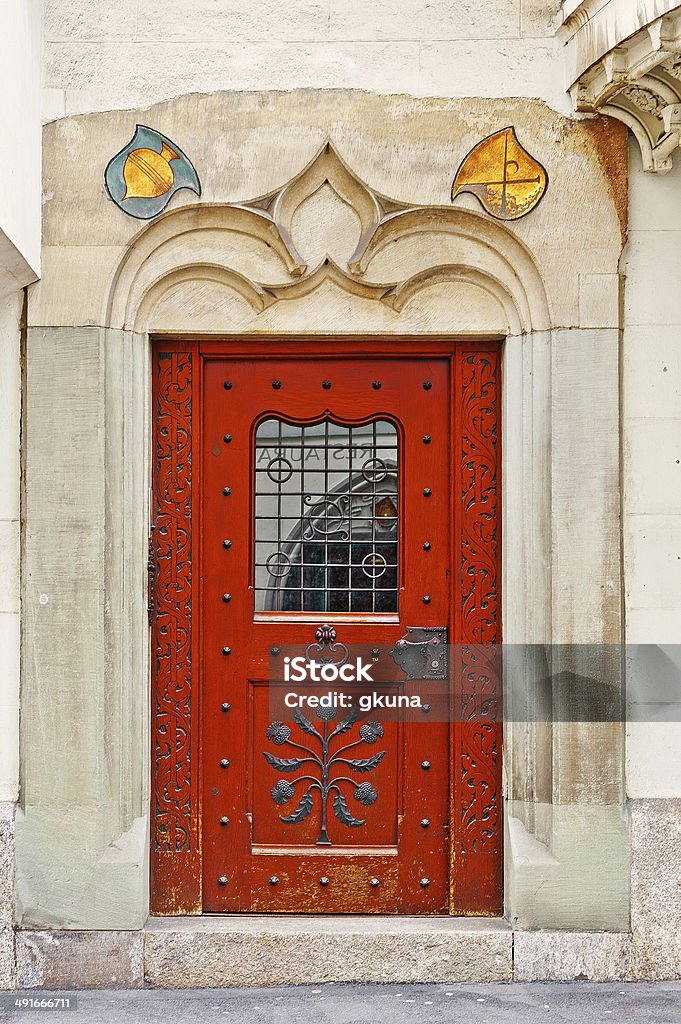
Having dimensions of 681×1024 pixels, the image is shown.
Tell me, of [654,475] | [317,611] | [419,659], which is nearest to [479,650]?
[419,659]

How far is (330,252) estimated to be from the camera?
4.35 meters

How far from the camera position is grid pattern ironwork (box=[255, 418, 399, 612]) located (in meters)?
4.52

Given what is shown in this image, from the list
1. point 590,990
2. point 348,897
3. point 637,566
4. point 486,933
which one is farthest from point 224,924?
point 637,566

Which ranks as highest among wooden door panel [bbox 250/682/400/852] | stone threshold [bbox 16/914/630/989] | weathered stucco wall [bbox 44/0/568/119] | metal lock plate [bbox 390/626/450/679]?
weathered stucco wall [bbox 44/0/568/119]

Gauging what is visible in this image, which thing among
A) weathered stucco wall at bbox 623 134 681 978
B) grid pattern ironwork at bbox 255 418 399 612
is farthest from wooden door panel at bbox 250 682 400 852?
weathered stucco wall at bbox 623 134 681 978

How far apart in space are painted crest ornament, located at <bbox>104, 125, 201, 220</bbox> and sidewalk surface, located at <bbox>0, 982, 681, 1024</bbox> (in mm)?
3054

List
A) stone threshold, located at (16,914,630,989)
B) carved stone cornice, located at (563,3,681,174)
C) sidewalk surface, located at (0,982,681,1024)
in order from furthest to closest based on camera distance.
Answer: stone threshold, located at (16,914,630,989) < sidewalk surface, located at (0,982,681,1024) < carved stone cornice, located at (563,3,681,174)

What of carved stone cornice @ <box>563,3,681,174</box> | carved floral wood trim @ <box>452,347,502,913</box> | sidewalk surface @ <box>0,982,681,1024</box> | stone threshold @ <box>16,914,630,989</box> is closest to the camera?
carved stone cornice @ <box>563,3,681,174</box>

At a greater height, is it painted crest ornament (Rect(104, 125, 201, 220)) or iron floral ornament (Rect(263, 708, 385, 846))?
painted crest ornament (Rect(104, 125, 201, 220))

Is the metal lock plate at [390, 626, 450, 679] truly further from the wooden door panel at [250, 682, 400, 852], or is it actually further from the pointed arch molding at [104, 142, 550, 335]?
Result: the pointed arch molding at [104, 142, 550, 335]

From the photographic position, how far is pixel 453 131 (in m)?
4.30

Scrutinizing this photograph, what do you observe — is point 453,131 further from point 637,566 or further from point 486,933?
point 486,933

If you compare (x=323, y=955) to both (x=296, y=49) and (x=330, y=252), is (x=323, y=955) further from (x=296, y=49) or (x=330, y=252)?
(x=296, y=49)

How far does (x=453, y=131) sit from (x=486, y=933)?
3.20 metres
